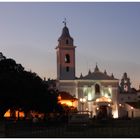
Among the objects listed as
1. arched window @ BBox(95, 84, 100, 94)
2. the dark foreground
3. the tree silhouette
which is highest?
arched window @ BBox(95, 84, 100, 94)

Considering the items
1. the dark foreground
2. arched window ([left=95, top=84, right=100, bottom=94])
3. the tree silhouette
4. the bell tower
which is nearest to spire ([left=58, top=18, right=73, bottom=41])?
the bell tower

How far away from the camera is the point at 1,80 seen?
42906mm

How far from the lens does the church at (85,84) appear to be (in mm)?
89188

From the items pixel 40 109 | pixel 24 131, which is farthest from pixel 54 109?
pixel 24 131

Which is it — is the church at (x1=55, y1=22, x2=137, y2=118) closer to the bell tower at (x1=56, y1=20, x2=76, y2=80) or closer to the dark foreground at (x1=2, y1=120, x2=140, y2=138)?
the bell tower at (x1=56, y1=20, x2=76, y2=80)

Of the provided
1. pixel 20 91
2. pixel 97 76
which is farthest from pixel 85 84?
pixel 20 91

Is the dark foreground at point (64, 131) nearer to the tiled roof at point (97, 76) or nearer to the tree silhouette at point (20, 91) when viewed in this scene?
the tree silhouette at point (20, 91)

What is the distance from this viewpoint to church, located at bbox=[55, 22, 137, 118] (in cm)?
8919

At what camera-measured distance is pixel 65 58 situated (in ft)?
299

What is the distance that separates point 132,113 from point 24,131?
5719 centimetres

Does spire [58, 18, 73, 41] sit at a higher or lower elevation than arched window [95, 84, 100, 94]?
higher

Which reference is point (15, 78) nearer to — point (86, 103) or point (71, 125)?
point (71, 125)

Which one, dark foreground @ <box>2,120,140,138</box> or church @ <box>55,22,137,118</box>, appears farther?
church @ <box>55,22,137,118</box>

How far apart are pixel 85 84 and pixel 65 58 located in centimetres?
567
